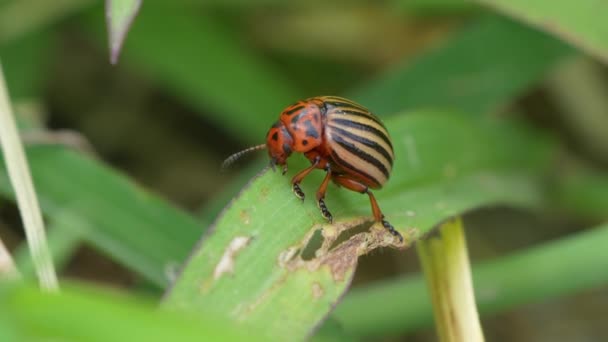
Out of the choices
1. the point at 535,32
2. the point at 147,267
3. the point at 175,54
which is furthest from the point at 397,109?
the point at 147,267

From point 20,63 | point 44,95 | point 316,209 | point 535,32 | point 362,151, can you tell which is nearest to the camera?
point 316,209

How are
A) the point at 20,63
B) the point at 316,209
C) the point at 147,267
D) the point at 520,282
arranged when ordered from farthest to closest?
the point at 20,63
the point at 520,282
the point at 147,267
the point at 316,209

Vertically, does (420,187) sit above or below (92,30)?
below

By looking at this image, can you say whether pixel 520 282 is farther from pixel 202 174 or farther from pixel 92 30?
pixel 92 30

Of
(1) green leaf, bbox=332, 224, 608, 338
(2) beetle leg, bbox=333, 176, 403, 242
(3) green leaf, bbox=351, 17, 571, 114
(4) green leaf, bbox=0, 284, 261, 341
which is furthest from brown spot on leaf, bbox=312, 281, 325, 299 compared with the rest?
(3) green leaf, bbox=351, 17, 571, 114

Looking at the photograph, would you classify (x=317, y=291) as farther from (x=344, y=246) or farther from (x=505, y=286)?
(x=505, y=286)

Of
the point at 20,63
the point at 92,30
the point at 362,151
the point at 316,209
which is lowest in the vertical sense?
the point at 316,209
